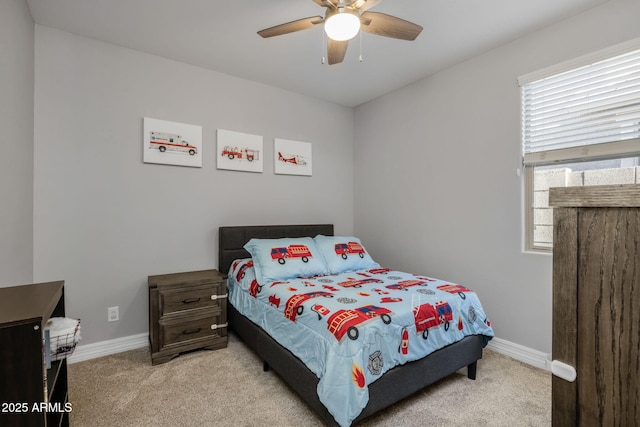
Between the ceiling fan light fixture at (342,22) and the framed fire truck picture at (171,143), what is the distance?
1.84 m

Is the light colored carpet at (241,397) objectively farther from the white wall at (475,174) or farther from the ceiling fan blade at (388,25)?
the ceiling fan blade at (388,25)

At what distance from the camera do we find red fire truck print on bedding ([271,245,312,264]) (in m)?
2.80

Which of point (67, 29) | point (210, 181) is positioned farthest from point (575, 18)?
point (67, 29)

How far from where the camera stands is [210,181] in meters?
3.17

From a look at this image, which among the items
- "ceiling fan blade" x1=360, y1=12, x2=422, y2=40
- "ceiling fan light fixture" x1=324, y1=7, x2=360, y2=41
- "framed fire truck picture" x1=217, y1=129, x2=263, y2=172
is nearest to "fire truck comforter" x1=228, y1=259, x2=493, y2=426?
"framed fire truck picture" x1=217, y1=129, x2=263, y2=172

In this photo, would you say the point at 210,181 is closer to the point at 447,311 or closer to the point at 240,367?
the point at 240,367

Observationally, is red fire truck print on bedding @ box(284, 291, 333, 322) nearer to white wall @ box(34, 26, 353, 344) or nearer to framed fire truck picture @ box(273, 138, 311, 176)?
white wall @ box(34, 26, 353, 344)

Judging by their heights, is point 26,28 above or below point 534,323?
above

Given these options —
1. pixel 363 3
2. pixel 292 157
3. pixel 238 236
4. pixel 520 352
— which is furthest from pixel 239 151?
pixel 520 352

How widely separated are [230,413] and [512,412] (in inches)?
67.6

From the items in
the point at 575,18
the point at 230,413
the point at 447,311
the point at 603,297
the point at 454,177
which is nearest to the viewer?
the point at 603,297

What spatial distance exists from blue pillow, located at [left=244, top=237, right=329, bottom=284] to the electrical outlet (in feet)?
3.99

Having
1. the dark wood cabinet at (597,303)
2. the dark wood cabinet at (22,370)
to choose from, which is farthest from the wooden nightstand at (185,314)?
the dark wood cabinet at (597,303)

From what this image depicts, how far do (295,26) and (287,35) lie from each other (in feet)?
2.27
